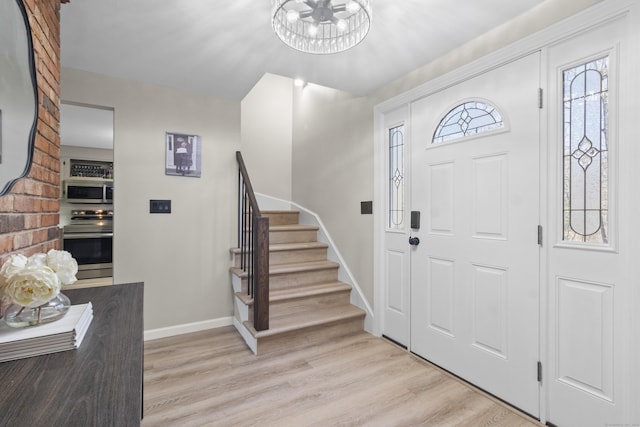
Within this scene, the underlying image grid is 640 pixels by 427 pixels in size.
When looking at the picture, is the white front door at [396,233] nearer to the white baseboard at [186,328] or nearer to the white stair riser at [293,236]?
the white stair riser at [293,236]

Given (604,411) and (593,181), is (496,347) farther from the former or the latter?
(593,181)

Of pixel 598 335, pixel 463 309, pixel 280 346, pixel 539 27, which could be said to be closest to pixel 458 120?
pixel 539 27

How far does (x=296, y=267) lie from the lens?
301cm

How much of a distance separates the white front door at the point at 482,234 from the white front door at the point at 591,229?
98 mm

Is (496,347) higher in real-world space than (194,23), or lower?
lower

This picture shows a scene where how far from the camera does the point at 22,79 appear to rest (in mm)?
1033

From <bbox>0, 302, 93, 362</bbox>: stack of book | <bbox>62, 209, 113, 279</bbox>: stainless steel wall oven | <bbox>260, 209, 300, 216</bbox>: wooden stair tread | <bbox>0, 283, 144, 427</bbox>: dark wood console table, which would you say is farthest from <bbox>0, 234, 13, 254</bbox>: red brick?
<bbox>62, 209, 113, 279</bbox>: stainless steel wall oven

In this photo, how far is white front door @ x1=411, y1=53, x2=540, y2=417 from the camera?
167 cm

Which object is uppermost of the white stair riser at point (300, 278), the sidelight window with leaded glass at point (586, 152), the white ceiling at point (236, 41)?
the white ceiling at point (236, 41)

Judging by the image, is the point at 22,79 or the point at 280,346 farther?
the point at 280,346

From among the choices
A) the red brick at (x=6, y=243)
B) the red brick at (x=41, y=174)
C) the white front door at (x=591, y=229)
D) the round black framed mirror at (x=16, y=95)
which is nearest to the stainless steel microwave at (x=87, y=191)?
the red brick at (x=41, y=174)

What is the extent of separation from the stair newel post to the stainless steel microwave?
4.24 metres

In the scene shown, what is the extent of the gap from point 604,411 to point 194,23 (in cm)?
287

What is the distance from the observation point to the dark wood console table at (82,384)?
1.95 ft
